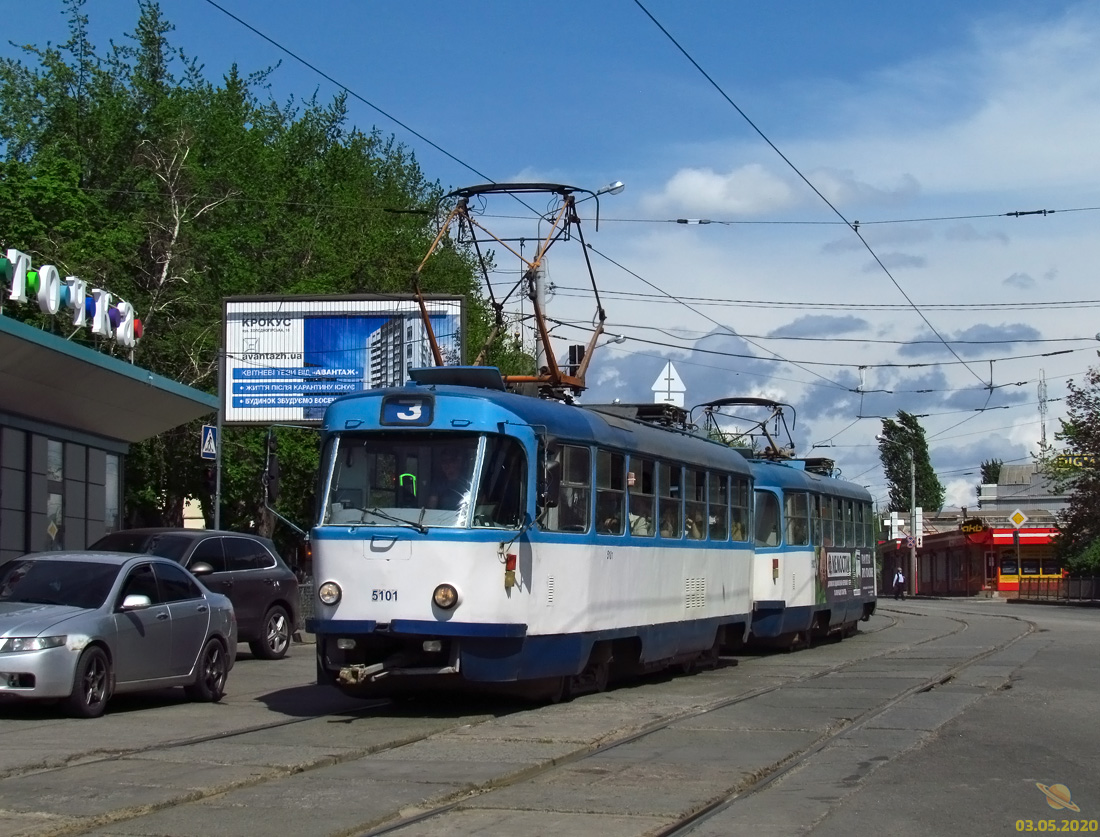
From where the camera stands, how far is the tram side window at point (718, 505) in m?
18.6

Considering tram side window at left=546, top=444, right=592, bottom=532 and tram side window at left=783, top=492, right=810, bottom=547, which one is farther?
tram side window at left=783, top=492, right=810, bottom=547

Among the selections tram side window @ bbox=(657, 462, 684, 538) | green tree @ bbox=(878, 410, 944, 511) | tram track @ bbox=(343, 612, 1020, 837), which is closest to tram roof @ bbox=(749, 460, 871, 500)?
tram track @ bbox=(343, 612, 1020, 837)

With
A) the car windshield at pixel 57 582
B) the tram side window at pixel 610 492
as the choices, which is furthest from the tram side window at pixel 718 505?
the car windshield at pixel 57 582

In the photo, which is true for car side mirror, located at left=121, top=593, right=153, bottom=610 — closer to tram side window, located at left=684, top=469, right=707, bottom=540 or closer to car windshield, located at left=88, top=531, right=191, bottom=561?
car windshield, located at left=88, top=531, right=191, bottom=561

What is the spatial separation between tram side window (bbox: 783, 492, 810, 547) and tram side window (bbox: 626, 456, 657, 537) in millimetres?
7192

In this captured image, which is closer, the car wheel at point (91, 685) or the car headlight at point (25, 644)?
the car headlight at point (25, 644)

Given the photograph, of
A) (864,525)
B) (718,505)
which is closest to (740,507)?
(718,505)

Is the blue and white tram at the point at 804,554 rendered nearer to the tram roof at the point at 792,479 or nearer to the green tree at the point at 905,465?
the tram roof at the point at 792,479

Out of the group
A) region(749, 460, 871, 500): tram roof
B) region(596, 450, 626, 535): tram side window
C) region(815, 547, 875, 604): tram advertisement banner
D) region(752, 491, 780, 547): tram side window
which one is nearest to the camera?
region(596, 450, 626, 535): tram side window

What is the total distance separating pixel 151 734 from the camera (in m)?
11.8

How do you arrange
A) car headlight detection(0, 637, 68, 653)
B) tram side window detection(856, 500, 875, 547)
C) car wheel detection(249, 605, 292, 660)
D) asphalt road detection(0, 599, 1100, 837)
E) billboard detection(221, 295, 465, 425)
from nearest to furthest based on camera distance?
asphalt road detection(0, 599, 1100, 837) → car headlight detection(0, 637, 68, 653) → car wheel detection(249, 605, 292, 660) → tram side window detection(856, 500, 875, 547) → billboard detection(221, 295, 465, 425)

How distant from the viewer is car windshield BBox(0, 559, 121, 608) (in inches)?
516

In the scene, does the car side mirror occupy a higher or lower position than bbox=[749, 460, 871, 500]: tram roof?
lower

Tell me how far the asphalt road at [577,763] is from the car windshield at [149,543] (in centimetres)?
286
